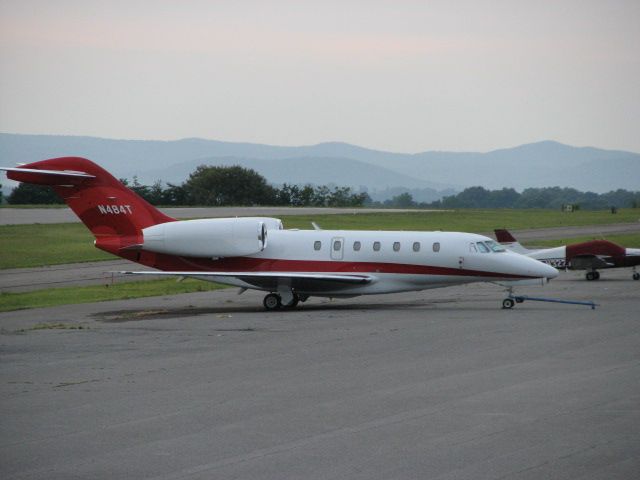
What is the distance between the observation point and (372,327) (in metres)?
26.7

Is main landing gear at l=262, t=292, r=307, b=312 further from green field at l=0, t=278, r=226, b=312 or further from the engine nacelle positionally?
green field at l=0, t=278, r=226, b=312

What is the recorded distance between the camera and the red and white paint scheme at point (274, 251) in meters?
31.3

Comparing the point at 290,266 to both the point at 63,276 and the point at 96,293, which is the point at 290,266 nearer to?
the point at 96,293

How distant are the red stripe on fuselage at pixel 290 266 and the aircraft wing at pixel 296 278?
38 centimetres

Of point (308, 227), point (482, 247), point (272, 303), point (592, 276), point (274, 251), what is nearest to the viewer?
point (482, 247)

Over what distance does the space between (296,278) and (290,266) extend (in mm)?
1068

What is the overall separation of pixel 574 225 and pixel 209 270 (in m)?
61.5

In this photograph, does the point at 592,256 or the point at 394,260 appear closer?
the point at 394,260

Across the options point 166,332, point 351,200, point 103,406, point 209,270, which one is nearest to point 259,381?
point 103,406

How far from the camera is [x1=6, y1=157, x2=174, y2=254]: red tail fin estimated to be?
3262cm

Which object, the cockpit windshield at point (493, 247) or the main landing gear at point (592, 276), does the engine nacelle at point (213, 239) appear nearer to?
the cockpit windshield at point (493, 247)

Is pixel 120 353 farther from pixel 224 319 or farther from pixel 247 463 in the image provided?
pixel 247 463

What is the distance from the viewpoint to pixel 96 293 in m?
37.7

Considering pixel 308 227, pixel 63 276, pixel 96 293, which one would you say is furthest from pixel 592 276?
pixel 308 227
